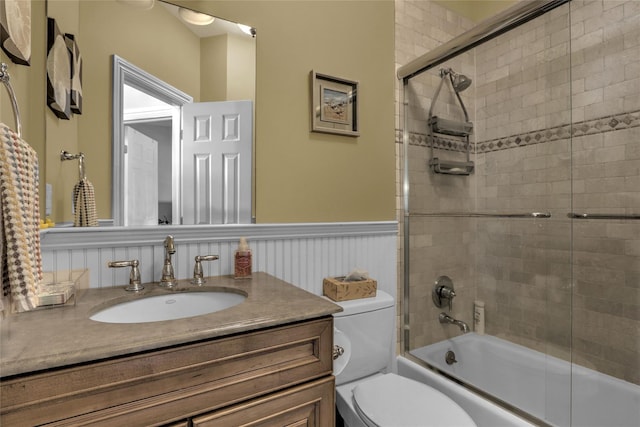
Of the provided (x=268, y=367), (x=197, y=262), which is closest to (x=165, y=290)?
(x=197, y=262)

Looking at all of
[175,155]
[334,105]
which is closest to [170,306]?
[175,155]

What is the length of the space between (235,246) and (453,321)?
129 centimetres

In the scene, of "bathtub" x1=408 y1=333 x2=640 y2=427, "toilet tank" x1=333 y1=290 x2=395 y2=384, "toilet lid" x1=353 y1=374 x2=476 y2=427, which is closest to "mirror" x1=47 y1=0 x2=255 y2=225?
"toilet tank" x1=333 y1=290 x2=395 y2=384

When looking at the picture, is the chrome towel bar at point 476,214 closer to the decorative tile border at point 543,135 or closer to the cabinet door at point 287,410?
the decorative tile border at point 543,135

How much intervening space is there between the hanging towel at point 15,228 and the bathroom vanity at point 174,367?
0.11 metres

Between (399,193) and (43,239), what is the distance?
5.10ft

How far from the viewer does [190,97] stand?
1287 millimetres

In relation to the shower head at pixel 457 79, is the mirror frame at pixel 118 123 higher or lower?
lower

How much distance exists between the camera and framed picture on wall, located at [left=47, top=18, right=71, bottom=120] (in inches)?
41.6

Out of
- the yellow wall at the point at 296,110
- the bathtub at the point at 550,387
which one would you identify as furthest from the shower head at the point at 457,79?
the bathtub at the point at 550,387

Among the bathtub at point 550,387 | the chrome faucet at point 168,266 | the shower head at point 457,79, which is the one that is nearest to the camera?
the chrome faucet at point 168,266

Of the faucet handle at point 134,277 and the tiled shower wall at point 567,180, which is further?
the tiled shower wall at point 567,180

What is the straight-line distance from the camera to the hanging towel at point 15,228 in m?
0.58

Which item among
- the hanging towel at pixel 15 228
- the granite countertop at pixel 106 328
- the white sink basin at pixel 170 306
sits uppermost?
the hanging towel at pixel 15 228
